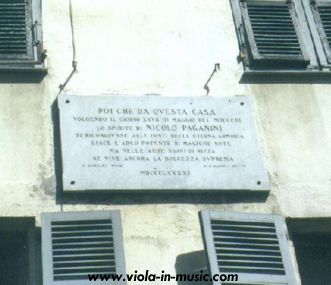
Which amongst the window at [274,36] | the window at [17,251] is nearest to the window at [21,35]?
the window at [17,251]

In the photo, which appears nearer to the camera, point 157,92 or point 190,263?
point 190,263

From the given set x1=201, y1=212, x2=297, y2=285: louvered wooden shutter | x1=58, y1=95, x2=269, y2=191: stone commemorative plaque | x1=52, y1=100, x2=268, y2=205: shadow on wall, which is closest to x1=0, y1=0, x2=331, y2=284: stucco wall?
x1=52, y1=100, x2=268, y2=205: shadow on wall

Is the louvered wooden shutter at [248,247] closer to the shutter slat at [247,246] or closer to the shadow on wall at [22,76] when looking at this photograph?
the shutter slat at [247,246]

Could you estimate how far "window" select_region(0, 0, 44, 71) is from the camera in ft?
Answer: 25.9

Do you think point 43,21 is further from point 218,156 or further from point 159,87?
point 218,156

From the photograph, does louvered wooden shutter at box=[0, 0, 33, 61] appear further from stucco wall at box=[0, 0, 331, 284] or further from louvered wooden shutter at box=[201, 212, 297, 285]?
louvered wooden shutter at box=[201, 212, 297, 285]

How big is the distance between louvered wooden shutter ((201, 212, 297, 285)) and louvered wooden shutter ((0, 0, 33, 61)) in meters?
2.47

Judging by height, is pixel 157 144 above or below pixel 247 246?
above

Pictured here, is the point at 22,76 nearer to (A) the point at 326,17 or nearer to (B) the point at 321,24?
(B) the point at 321,24

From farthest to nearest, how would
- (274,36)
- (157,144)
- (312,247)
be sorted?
(274,36), (312,247), (157,144)

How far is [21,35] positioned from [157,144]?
1.79 metres

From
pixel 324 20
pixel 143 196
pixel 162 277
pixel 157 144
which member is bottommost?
pixel 162 277

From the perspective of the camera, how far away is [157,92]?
26.1 feet

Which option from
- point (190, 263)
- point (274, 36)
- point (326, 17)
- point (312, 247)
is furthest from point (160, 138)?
point (326, 17)
